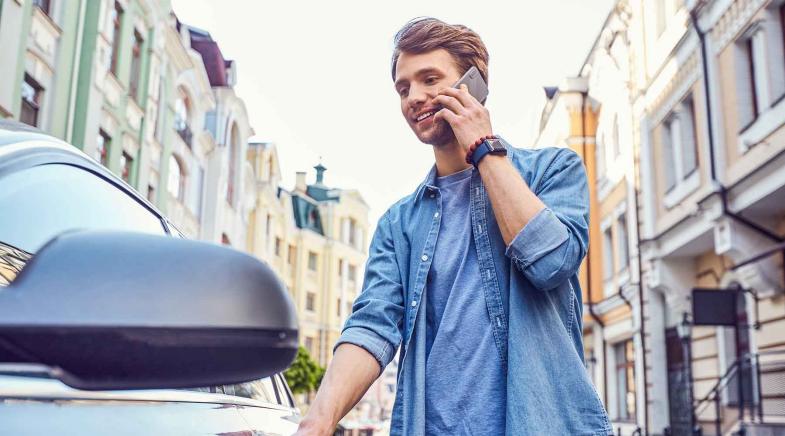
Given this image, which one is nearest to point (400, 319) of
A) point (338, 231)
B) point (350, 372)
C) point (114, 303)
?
point (350, 372)

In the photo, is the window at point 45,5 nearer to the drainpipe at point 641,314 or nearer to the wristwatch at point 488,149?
the drainpipe at point 641,314

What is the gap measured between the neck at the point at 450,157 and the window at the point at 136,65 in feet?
58.7

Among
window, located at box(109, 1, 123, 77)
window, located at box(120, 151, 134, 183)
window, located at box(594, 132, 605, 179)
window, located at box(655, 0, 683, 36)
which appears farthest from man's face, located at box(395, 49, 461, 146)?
window, located at box(594, 132, 605, 179)

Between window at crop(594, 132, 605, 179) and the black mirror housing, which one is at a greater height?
window at crop(594, 132, 605, 179)

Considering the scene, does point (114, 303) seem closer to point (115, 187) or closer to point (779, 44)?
point (115, 187)

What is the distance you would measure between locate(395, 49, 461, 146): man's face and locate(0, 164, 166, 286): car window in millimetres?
690

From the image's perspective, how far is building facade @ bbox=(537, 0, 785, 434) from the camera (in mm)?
11656

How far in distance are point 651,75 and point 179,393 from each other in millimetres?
16548

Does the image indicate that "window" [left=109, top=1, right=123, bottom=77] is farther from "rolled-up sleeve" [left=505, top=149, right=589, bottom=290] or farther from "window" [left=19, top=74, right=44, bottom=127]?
"rolled-up sleeve" [left=505, top=149, right=589, bottom=290]

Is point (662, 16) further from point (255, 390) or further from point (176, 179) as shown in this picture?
point (255, 390)

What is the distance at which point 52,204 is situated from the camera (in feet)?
4.92

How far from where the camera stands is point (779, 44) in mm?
11359

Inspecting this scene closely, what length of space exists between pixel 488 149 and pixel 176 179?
23032 millimetres

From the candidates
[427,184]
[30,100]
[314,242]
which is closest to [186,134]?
[30,100]
